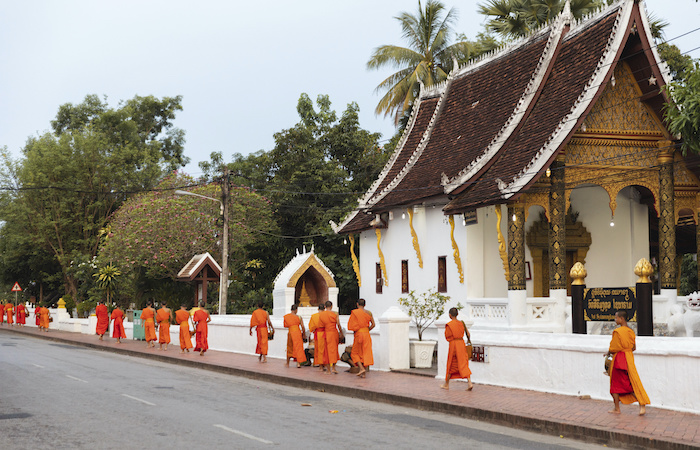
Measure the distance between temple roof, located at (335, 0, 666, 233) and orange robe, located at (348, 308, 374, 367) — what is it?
488cm

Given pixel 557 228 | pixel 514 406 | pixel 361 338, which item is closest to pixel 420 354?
pixel 361 338

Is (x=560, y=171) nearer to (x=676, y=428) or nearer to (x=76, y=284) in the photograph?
(x=676, y=428)

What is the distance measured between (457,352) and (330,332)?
15.4 feet

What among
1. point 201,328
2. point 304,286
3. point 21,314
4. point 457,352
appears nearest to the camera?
point 457,352

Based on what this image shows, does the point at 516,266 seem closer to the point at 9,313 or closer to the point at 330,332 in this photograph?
the point at 330,332

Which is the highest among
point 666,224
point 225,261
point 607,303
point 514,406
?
point 666,224

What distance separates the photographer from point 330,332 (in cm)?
1853

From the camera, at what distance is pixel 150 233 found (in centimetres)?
3734

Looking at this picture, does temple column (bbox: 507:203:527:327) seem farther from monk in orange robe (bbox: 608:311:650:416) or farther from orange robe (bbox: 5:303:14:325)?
orange robe (bbox: 5:303:14:325)

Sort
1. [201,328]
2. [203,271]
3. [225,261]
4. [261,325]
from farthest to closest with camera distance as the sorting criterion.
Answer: [203,271]
[225,261]
[201,328]
[261,325]

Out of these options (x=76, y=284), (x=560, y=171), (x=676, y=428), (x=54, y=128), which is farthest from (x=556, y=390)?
(x=54, y=128)

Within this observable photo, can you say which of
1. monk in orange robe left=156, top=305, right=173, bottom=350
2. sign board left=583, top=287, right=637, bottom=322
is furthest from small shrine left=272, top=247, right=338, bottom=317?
sign board left=583, top=287, right=637, bottom=322

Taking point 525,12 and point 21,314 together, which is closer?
point 525,12

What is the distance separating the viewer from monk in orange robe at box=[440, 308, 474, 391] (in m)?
14.4
